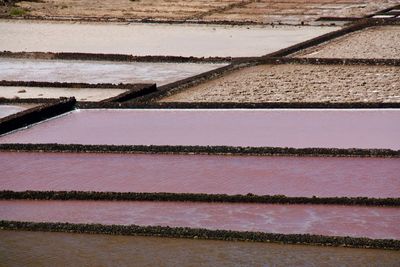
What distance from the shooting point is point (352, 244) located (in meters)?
5.36

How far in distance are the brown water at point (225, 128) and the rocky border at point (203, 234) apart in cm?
200

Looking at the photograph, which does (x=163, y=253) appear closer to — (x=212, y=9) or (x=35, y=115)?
(x=35, y=115)

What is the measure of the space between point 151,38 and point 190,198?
7897mm

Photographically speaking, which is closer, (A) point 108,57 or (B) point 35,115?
(B) point 35,115

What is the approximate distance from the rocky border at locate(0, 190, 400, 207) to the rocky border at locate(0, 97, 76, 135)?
2.02 meters

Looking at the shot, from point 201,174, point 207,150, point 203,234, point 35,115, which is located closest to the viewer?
point 203,234

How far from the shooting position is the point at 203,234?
5.57 meters

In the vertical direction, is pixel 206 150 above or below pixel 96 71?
above

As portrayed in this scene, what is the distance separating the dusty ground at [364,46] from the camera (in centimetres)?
1181

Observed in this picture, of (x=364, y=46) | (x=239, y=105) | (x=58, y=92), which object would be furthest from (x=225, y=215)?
(x=364, y=46)

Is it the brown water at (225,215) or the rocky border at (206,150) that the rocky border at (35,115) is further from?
the brown water at (225,215)

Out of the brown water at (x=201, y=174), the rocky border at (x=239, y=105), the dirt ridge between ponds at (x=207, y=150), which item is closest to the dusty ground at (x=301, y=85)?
the rocky border at (x=239, y=105)

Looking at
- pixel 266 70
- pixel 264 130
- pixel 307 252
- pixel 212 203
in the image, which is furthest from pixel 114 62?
pixel 307 252

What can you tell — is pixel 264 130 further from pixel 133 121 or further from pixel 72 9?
pixel 72 9
